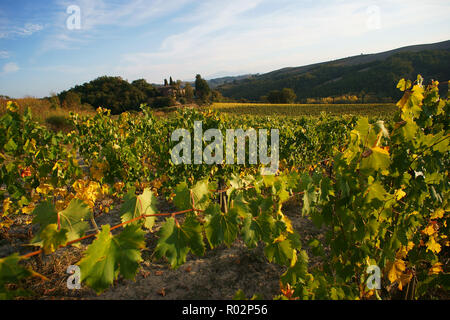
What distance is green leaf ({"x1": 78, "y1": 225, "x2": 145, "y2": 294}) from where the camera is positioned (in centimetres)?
87

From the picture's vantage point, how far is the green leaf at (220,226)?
1177mm

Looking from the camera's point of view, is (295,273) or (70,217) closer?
(70,217)

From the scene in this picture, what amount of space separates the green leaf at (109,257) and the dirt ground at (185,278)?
7.95ft

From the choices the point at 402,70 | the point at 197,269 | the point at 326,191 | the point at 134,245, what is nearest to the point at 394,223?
the point at 326,191

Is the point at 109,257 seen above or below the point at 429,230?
above

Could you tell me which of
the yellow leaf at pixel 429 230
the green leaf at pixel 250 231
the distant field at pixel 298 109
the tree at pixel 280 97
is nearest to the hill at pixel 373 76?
the tree at pixel 280 97

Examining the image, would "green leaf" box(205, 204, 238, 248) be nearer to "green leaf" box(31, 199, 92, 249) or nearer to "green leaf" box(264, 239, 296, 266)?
"green leaf" box(264, 239, 296, 266)

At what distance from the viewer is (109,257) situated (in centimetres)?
91

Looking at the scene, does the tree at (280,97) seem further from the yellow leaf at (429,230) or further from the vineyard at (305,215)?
the yellow leaf at (429,230)

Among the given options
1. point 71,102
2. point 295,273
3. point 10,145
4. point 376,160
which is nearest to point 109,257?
point 295,273

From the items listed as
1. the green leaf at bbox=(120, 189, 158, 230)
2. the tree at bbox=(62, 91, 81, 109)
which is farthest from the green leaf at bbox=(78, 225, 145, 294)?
the tree at bbox=(62, 91, 81, 109)

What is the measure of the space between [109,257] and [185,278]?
2.99 meters

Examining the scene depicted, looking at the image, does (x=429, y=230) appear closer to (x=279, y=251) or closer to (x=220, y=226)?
(x=279, y=251)

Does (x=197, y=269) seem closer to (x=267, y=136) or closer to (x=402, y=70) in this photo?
(x=267, y=136)
